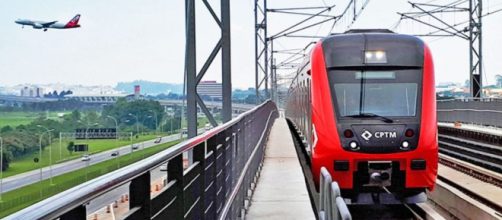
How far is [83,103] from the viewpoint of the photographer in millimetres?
5473

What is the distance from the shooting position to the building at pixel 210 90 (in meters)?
8.81

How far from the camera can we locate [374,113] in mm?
10594

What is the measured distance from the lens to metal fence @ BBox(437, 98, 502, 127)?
2461 centimetres

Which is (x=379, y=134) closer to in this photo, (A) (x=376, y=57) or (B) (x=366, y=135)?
(B) (x=366, y=135)

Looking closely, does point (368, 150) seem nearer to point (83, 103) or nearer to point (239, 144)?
point (239, 144)

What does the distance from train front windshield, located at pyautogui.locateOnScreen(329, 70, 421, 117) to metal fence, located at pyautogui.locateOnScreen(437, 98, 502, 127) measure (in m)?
14.8

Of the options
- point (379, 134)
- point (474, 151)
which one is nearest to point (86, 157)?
point (379, 134)

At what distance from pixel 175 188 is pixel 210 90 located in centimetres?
626

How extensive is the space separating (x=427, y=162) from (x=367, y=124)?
1.16 meters

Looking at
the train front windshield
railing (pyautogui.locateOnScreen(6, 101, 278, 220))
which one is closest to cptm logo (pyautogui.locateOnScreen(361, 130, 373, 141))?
the train front windshield

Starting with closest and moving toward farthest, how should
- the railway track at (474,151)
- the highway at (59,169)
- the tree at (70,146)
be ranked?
the highway at (59,169) < the tree at (70,146) < the railway track at (474,151)

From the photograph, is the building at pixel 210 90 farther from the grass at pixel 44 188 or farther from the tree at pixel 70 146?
the grass at pixel 44 188

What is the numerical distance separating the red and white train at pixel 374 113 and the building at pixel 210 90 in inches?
81.6

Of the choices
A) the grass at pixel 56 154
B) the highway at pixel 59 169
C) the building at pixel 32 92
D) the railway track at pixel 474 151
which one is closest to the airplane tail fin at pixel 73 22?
the building at pixel 32 92
